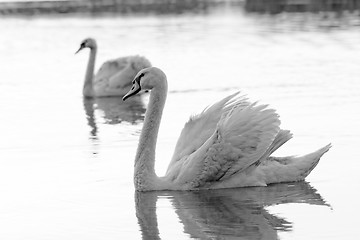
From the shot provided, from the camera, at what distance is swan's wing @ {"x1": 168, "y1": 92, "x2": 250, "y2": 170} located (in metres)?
9.06

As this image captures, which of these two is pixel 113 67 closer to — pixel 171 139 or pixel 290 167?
pixel 171 139

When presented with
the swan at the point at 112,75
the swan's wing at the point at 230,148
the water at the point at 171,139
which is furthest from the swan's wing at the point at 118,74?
the swan's wing at the point at 230,148

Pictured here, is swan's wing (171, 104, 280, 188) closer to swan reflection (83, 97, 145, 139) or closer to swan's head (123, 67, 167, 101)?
swan's head (123, 67, 167, 101)

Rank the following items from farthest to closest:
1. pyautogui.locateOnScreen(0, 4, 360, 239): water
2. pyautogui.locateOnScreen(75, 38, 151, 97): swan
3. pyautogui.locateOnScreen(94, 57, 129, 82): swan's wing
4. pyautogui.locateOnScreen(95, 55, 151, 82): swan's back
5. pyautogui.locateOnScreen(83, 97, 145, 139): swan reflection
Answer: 1. pyautogui.locateOnScreen(94, 57, 129, 82): swan's wing
2. pyautogui.locateOnScreen(95, 55, 151, 82): swan's back
3. pyautogui.locateOnScreen(75, 38, 151, 97): swan
4. pyautogui.locateOnScreen(83, 97, 145, 139): swan reflection
5. pyautogui.locateOnScreen(0, 4, 360, 239): water

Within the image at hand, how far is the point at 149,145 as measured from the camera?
8.90m

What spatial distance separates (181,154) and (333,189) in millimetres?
1383

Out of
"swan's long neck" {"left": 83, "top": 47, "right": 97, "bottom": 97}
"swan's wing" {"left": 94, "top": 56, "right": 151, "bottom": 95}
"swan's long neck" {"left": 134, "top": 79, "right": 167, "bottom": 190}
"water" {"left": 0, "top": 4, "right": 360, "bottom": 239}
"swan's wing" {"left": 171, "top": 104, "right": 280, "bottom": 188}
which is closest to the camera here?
"water" {"left": 0, "top": 4, "right": 360, "bottom": 239}

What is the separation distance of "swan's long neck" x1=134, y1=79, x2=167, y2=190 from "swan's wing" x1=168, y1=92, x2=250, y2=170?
0.29m

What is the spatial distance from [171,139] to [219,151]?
2.71m

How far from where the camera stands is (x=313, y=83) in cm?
1656

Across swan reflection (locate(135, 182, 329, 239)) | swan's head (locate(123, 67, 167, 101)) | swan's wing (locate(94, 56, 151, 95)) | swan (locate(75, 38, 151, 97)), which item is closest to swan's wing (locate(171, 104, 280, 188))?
swan reflection (locate(135, 182, 329, 239))

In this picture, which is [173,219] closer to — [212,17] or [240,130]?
[240,130]

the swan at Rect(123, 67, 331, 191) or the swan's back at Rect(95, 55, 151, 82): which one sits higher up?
the swan at Rect(123, 67, 331, 191)

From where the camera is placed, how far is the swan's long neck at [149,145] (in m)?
8.82
